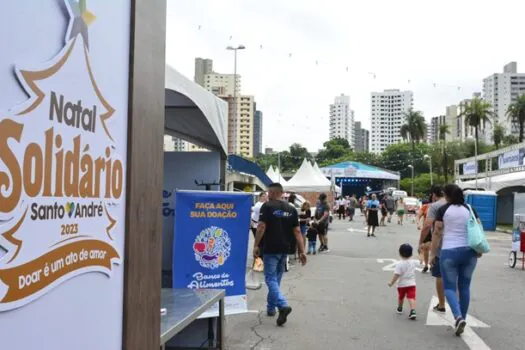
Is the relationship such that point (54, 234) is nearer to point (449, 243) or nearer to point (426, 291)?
point (449, 243)

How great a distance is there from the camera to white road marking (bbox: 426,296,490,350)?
6.06 metres

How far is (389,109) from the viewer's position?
339 ft

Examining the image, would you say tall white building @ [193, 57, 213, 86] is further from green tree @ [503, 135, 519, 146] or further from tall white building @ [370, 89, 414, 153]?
tall white building @ [370, 89, 414, 153]

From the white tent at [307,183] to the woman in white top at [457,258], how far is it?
27.9m

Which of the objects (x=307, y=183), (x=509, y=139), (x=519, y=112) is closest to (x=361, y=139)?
(x=509, y=139)

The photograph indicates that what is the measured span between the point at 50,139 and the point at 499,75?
11289 centimetres

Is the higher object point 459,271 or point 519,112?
point 519,112

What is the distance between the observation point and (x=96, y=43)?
6.44 ft

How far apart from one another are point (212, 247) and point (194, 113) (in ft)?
4.76

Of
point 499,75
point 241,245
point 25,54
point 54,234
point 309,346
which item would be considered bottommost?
point 309,346

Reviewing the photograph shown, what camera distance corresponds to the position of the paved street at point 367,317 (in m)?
6.16

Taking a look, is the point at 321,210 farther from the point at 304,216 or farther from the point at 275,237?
the point at 275,237

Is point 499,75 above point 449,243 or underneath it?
above

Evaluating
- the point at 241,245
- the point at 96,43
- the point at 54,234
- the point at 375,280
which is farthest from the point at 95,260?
the point at 375,280
